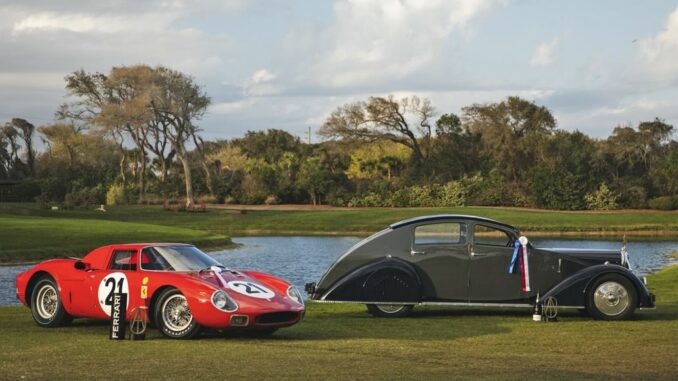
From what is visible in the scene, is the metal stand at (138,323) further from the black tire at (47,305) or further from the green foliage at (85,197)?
the green foliage at (85,197)

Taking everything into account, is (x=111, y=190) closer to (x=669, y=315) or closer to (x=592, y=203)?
(x=592, y=203)

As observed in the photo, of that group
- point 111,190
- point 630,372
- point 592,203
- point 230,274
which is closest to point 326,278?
point 230,274

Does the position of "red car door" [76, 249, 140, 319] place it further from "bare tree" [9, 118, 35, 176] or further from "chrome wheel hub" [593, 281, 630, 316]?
"bare tree" [9, 118, 35, 176]

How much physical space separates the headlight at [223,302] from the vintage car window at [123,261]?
1762 millimetres

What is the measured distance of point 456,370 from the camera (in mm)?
11273

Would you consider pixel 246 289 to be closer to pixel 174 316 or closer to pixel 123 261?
pixel 174 316

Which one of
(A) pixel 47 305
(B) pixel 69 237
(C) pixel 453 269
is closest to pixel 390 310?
(C) pixel 453 269

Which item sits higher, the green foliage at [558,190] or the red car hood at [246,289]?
the green foliage at [558,190]

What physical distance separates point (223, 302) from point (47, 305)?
359 cm

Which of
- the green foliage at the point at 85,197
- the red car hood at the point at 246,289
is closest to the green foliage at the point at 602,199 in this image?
the green foliage at the point at 85,197

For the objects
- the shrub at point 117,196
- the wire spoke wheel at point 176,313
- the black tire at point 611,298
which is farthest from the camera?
the shrub at point 117,196

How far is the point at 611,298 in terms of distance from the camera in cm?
1652

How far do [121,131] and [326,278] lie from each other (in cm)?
6937

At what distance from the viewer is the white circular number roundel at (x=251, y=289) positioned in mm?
14227
